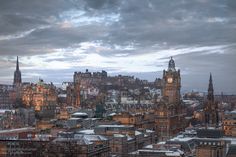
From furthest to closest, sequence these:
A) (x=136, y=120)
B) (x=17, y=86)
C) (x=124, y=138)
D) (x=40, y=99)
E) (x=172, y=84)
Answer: (x=17, y=86)
(x=40, y=99)
(x=172, y=84)
(x=136, y=120)
(x=124, y=138)

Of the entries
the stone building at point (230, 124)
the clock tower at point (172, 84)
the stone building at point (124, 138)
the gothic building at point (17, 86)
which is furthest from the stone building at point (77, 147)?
the gothic building at point (17, 86)

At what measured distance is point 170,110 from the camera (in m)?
98.6

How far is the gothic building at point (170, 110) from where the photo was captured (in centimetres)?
9438

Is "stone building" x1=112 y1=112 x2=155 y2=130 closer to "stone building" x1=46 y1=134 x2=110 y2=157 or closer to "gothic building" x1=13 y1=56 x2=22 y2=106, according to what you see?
"stone building" x1=46 y1=134 x2=110 y2=157

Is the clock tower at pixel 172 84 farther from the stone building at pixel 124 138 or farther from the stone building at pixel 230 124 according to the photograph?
the stone building at pixel 124 138

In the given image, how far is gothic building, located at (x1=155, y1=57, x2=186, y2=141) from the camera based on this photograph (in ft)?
310

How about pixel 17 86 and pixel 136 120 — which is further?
pixel 17 86

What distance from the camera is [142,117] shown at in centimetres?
9562

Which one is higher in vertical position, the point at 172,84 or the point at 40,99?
the point at 172,84

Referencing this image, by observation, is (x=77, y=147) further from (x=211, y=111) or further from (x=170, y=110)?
(x=211, y=111)

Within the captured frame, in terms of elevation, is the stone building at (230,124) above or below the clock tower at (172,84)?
below

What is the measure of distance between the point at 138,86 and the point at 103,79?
14.8 metres

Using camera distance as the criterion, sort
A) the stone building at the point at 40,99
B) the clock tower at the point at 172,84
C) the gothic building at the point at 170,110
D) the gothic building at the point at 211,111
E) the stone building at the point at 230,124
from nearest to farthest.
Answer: the stone building at the point at 230,124 → the gothic building at the point at 170,110 → the gothic building at the point at 211,111 → the clock tower at the point at 172,84 → the stone building at the point at 40,99

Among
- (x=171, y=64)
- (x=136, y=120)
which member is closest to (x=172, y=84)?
(x=171, y=64)
